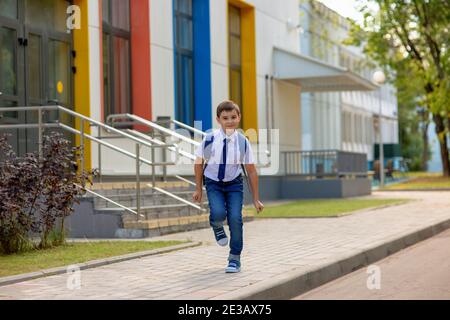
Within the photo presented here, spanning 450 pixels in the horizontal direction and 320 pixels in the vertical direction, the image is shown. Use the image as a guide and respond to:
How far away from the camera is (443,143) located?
42469mm

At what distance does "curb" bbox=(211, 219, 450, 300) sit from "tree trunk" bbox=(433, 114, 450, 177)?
29956 mm

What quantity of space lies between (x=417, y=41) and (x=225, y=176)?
113 ft

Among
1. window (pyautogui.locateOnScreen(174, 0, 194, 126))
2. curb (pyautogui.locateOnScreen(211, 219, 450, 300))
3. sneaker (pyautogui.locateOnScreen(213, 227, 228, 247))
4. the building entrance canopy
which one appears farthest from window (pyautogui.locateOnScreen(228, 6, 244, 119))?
sneaker (pyautogui.locateOnScreen(213, 227, 228, 247))

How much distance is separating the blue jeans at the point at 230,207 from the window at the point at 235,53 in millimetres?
16169

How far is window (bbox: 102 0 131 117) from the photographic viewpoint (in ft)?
62.2

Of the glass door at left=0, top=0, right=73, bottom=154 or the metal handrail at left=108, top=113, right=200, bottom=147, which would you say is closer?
the glass door at left=0, top=0, right=73, bottom=154

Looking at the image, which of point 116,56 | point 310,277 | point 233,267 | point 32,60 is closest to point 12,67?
point 32,60

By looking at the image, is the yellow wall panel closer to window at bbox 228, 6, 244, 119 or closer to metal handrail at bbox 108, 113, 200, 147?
metal handrail at bbox 108, 113, 200, 147

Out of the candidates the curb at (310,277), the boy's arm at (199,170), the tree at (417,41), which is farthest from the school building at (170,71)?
the tree at (417,41)

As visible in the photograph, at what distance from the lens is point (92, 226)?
46.7 feet

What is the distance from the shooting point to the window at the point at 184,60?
22.4 metres

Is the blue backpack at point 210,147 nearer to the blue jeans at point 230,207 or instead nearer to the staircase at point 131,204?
the blue jeans at point 230,207
